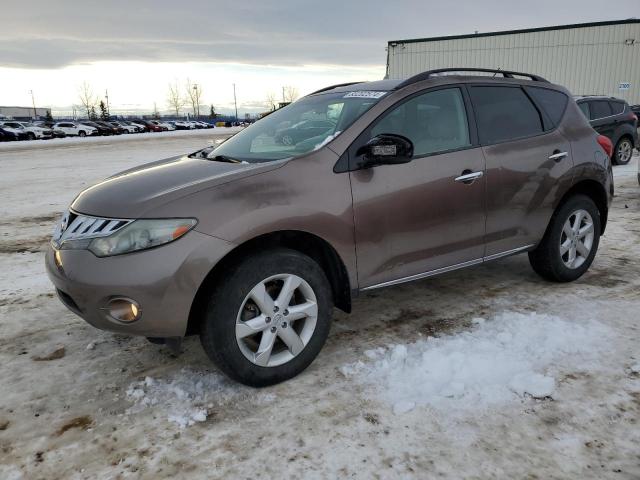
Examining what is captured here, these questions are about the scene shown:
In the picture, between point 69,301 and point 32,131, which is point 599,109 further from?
point 32,131

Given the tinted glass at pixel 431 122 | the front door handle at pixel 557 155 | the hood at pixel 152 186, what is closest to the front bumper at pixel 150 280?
the hood at pixel 152 186

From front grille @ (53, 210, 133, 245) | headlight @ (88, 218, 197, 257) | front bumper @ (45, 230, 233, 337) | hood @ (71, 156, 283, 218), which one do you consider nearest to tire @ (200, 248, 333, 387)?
front bumper @ (45, 230, 233, 337)

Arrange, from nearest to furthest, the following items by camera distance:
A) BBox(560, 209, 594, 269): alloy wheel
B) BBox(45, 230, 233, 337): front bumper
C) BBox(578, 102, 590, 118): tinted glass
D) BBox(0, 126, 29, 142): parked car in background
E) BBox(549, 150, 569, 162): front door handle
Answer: BBox(45, 230, 233, 337): front bumper → BBox(549, 150, 569, 162): front door handle → BBox(560, 209, 594, 269): alloy wheel → BBox(578, 102, 590, 118): tinted glass → BBox(0, 126, 29, 142): parked car in background

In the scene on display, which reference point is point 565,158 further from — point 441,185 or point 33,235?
point 33,235

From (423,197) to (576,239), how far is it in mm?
1887

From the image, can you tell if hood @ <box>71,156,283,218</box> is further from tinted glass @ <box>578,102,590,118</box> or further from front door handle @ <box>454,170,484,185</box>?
tinted glass @ <box>578,102,590,118</box>

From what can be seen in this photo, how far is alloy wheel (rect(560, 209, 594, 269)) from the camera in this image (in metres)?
4.42

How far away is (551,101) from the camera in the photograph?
444 centimetres

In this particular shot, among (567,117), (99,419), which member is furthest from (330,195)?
(567,117)

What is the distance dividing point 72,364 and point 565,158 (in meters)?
3.95

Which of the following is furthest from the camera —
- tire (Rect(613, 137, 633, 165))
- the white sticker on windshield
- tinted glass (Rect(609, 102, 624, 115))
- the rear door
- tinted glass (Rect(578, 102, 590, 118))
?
tire (Rect(613, 137, 633, 165))

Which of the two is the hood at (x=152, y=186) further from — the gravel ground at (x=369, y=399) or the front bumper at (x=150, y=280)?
the gravel ground at (x=369, y=399)

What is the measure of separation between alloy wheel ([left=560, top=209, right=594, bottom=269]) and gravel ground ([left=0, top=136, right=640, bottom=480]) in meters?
0.28

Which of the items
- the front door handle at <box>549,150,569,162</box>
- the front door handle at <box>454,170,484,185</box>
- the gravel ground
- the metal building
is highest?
the metal building
